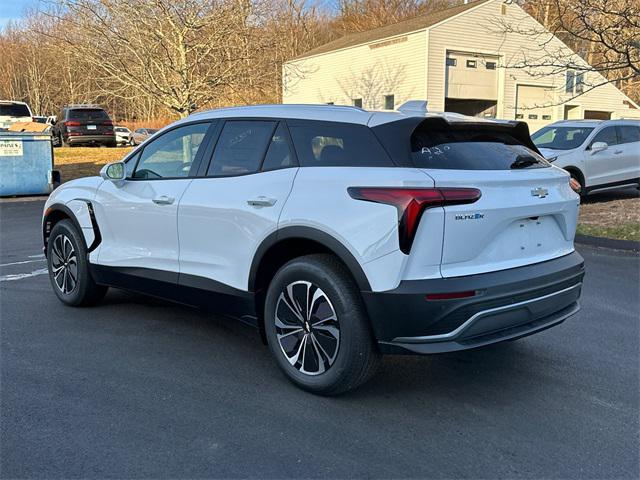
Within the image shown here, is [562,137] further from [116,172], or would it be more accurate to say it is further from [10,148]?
[10,148]

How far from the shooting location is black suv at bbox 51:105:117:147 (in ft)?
83.4

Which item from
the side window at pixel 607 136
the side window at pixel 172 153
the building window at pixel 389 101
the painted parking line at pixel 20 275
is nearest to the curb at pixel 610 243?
the side window at pixel 607 136

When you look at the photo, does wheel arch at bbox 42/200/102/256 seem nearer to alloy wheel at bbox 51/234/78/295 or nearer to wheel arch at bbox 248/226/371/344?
→ alloy wheel at bbox 51/234/78/295

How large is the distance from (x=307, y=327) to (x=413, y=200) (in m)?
1.07

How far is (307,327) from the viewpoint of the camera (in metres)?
3.62

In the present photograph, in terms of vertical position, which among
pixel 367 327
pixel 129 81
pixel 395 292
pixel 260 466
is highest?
pixel 129 81

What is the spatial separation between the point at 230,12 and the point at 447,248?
13862 mm

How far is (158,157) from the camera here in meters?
4.85

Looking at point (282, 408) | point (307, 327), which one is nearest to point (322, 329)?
point (307, 327)

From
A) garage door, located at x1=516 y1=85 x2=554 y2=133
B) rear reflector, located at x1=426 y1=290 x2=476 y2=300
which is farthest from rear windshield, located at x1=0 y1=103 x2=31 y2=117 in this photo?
rear reflector, located at x1=426 y1=290 x2=476 y2=300

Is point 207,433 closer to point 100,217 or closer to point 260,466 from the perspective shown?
point 260,466

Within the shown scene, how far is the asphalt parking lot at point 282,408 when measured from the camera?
2900 mm

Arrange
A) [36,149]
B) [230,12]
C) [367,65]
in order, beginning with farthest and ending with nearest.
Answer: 1. [367,65]
2. [230,12]
3. [36,149]

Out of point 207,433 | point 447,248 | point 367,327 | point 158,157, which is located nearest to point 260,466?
point 207,433
